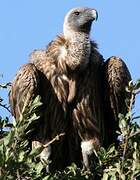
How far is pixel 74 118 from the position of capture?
1003 cm

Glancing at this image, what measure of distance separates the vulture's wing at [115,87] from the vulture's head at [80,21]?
503mm

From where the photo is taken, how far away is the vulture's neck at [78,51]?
9859 mm

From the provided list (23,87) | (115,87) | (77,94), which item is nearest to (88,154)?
(77,94)

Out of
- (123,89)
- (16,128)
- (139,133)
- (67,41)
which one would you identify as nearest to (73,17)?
(67,41)

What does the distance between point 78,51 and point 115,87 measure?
561mm

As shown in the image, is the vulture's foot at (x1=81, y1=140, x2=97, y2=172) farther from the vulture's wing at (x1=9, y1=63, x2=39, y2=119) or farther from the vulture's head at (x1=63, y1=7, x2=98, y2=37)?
the vulture's head at (x1=63, y1=7, x2=98, y2=37)

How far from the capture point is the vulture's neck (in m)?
9.86

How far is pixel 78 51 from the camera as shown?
987 cm

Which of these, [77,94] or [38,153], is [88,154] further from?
[38,153]

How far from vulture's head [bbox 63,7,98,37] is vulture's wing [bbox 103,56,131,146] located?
1.65 ft

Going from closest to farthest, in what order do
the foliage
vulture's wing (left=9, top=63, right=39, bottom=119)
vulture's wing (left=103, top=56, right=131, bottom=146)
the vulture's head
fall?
the foliage, vulture's wing (left=9, top=63, right=39, bottom=119), vulture's wing (left=103, top=56, right=131, bottom=146), the vulture's head

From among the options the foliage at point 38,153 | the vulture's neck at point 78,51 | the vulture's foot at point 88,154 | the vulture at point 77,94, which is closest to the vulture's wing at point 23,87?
the vulture at point 77,94

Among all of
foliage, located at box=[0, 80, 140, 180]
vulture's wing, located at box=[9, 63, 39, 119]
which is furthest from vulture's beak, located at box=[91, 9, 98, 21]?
foliage, located at box=[0, 80, 140, 180]

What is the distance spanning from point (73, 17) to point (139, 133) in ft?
9.25
